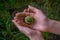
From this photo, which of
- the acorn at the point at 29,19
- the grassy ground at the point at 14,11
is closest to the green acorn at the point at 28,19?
the acorn at the point at 29,19

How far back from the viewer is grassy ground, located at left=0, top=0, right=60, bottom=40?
204cm

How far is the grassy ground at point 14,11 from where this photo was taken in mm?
2039

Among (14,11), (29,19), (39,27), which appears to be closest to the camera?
(39,27)

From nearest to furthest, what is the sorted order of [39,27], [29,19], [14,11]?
[39,27], [29,19], [14,11]

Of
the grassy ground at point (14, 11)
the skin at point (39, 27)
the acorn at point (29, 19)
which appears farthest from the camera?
the grassy ground at point (14, 11)

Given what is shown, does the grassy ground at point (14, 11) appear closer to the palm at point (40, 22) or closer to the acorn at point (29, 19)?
the acorn at point (29, 19)

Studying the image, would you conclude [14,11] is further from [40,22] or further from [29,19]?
[40,22]

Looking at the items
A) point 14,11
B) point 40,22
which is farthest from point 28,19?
point 14,11

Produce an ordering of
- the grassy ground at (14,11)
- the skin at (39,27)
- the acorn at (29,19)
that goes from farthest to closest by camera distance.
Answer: the grassy ground at (14,11) < the acorn at (29,19) < the skin at (39,27)

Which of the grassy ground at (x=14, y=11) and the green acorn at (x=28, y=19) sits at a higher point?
the green acorn at (x=28, y=19)

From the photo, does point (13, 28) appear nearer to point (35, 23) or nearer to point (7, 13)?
point (7, 13)

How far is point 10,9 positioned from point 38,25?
40.8 inches

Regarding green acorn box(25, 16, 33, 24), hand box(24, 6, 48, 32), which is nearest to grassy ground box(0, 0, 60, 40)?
green acorn box(25, 16, 33, 24)

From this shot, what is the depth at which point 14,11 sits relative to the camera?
2.31 m
